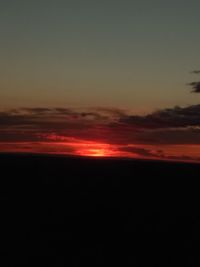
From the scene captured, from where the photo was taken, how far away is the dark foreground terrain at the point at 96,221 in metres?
15.0

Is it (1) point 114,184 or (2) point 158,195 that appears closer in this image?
(2) point 158,195

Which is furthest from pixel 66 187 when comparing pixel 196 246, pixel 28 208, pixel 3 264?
pixel 3 264

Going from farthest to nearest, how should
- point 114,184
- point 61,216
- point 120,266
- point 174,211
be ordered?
point 114,184
point 174,211
point 61,216
point 120,266

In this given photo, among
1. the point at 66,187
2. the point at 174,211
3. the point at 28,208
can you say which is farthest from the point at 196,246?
the point at 66,187

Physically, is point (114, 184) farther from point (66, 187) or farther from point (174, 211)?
point (174, 211)

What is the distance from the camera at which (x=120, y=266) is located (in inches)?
563

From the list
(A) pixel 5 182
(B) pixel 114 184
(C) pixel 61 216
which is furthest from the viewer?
(B) pixel 114 184

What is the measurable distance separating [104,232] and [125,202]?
19.0 feet

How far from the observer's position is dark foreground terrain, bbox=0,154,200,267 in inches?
592

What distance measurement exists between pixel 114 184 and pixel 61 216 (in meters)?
9.45

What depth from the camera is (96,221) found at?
19.6 meters

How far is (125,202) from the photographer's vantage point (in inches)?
939

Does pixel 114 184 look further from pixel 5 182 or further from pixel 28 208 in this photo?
pixel 28 208

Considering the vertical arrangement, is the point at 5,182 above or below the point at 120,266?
above
